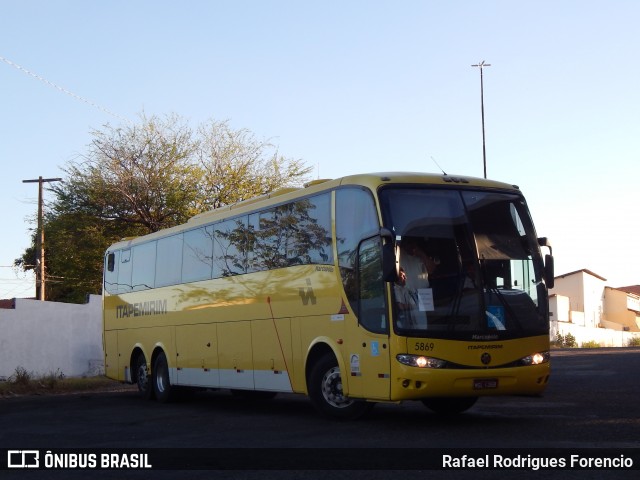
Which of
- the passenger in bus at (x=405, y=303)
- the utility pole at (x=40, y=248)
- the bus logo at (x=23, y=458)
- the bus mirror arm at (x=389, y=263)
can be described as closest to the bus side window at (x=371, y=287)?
the passenger in bus at (x=405, y=303)

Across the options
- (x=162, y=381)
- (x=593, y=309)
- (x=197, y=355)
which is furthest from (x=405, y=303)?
(x=593, y=309)

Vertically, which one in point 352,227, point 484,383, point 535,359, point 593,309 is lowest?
point 484,383

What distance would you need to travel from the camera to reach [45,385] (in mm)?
24797

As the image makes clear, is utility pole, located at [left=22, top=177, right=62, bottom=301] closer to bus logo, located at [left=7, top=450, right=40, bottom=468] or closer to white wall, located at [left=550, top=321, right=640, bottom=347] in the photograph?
white wall, located at [left=550, top=321, right=640, bottom=347]

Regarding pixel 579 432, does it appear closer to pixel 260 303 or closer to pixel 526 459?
pixel 526 459

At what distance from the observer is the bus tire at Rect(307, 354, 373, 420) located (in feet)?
45.8

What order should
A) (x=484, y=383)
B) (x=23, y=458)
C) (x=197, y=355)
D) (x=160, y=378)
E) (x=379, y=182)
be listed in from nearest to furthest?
(x=23, y=458)
(x=484, y=383)
(x=379, y=182)
(x=197, y=355)
(x=160, y=378)

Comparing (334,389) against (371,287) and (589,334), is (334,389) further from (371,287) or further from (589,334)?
(589,334)

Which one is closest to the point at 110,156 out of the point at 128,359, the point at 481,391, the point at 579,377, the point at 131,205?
the point at 131,205

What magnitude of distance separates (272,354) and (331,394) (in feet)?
6.55

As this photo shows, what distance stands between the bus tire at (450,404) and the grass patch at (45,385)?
12.4 m

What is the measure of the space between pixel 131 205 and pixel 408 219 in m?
31.2

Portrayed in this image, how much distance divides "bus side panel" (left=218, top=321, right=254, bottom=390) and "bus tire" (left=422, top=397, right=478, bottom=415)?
3.39m

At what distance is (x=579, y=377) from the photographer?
2233 centimetres
